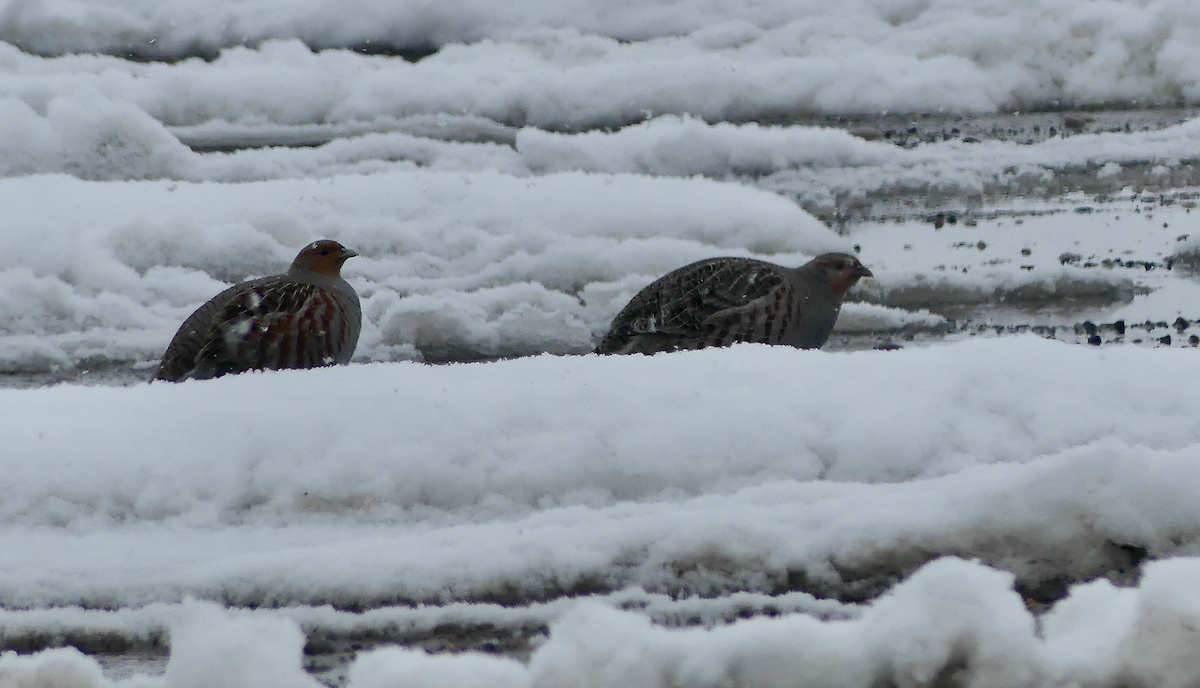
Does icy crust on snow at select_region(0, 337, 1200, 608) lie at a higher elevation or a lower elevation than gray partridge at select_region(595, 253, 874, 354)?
lower

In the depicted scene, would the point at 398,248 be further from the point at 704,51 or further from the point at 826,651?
the point at 704,51

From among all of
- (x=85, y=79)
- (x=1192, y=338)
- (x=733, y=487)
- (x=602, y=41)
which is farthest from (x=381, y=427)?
(x=602, y=41)

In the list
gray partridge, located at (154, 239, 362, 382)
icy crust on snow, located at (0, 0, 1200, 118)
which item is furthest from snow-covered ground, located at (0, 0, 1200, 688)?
gray partridge, located at (154, 239, 362, 382)

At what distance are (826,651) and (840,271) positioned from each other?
385 centimetres

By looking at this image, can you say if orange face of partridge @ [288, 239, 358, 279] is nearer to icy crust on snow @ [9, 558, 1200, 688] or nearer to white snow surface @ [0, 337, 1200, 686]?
white snow surface @ [0, 337, 1200, 686]

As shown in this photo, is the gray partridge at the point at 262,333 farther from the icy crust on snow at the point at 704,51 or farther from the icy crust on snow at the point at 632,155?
the icy crust on snow at the point at 704,51

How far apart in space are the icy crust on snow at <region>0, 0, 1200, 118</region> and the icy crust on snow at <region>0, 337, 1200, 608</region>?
9.21m

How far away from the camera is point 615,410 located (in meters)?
3.58

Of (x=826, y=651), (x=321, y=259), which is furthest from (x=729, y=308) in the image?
(x=826, y=651)

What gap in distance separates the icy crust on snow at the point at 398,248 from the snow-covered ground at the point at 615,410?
0.07ft

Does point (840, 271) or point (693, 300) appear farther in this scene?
point (840, 271)

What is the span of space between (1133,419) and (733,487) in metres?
1.03

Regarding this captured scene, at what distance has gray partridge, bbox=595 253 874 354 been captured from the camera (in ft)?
18.2

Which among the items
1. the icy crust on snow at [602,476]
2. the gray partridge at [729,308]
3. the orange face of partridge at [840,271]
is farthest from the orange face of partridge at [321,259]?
the orange face of partridge at [840,271]
